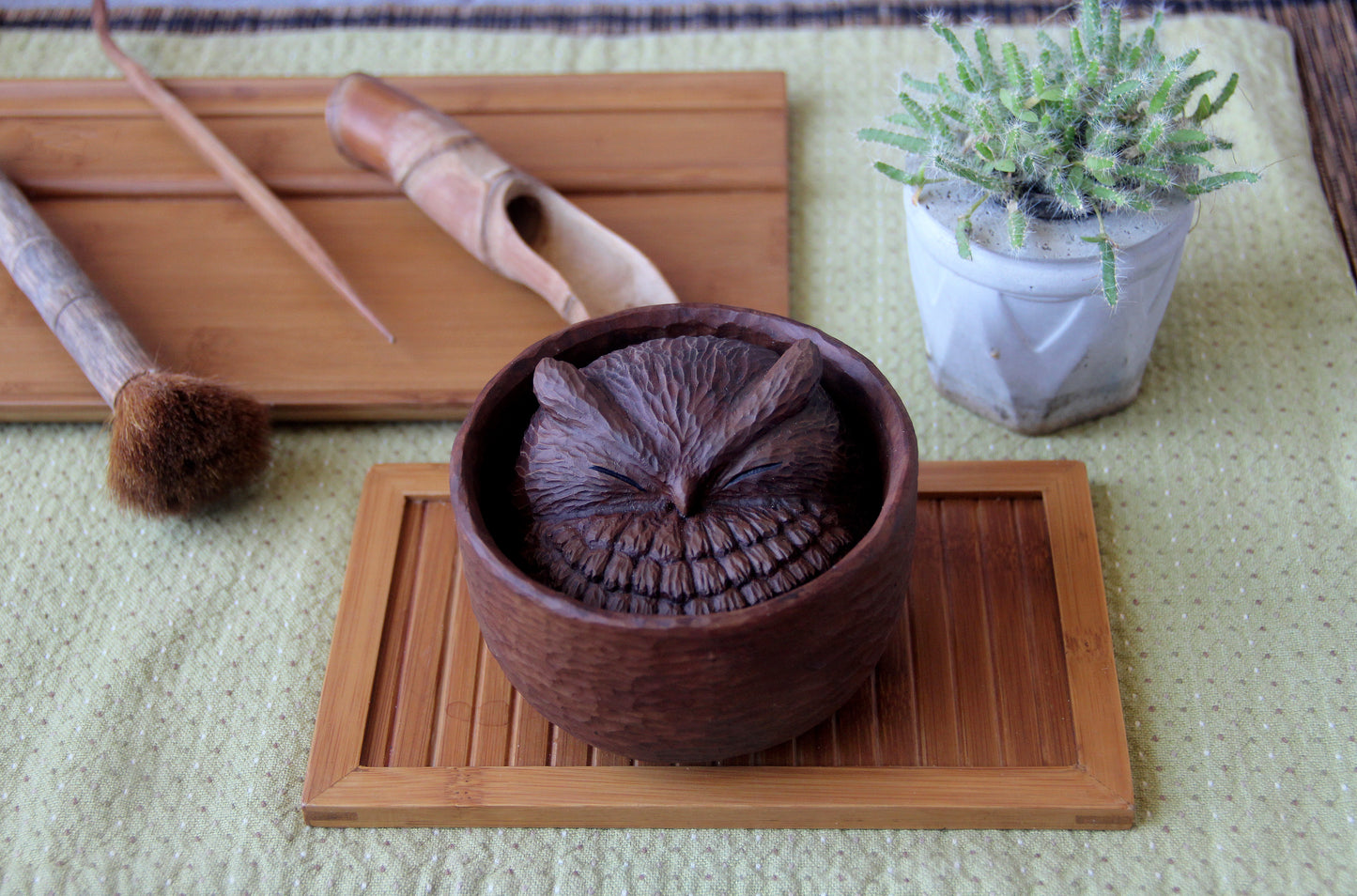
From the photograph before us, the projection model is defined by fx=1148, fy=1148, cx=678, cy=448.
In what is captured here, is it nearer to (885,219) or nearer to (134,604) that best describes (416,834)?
(134,604)

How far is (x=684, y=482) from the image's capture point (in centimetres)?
58

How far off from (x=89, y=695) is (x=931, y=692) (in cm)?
55

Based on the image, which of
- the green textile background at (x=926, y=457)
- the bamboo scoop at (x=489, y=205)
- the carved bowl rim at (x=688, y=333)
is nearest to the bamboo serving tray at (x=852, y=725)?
the green textile background at (x=926, y=457)

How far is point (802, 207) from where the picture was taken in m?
1.04

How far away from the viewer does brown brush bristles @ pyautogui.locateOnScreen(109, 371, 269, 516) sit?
785mm

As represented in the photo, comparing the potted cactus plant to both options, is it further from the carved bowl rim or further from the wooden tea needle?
the wooden tea needle

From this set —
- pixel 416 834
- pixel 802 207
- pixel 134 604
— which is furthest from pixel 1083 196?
pixel 134 604

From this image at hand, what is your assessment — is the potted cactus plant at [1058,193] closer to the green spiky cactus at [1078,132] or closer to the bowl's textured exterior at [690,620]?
the green spiky cactus at [1078,132]

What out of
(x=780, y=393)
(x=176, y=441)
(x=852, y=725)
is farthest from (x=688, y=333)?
(x=176, y=441)

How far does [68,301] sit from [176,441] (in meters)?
0.18

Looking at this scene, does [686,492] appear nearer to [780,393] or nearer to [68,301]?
[780,393]

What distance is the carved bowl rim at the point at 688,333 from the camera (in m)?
0.54

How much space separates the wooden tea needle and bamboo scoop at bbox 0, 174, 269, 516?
132 mm

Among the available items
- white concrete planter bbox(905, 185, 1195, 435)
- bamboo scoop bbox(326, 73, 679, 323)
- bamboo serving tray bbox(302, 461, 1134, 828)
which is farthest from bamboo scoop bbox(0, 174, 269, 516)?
white concrete planter bbox(905, 185, 1195, 435)
